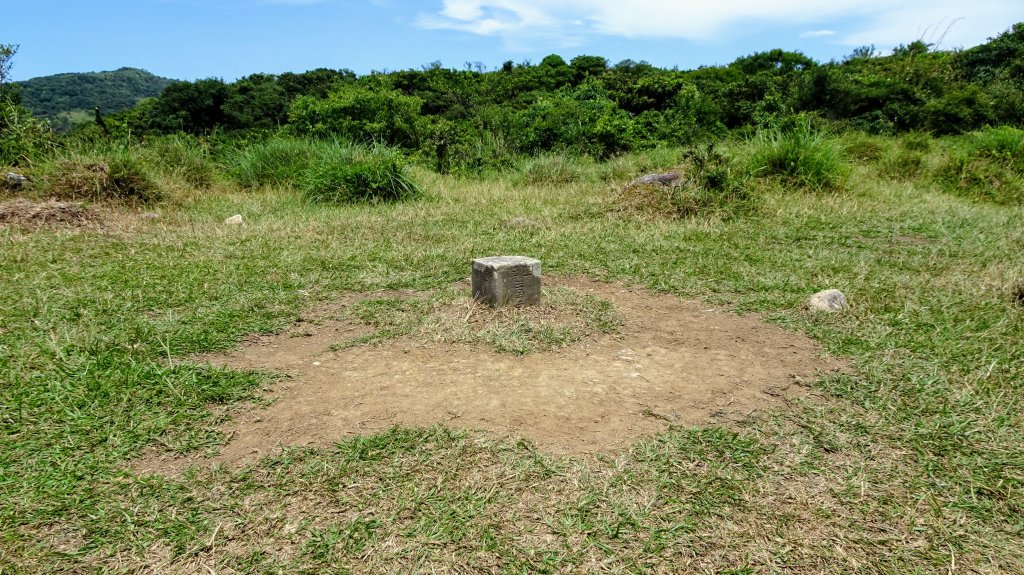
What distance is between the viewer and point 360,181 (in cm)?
762

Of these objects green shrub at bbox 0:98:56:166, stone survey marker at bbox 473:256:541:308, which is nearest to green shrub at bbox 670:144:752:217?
stone survey marker at bbox 473:256:541:308

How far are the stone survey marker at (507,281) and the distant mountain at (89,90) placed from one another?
37.7 metres

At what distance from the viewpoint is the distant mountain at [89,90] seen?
3753 centimetres

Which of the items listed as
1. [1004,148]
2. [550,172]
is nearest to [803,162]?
[550,172]

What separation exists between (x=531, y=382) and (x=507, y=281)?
799 mm

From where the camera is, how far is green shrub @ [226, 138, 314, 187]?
28.5 ft

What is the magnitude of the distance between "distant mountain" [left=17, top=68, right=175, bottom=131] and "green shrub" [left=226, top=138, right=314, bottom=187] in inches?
1215

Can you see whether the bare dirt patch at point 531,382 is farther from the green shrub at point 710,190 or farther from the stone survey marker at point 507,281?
the green shrub at point 710,190

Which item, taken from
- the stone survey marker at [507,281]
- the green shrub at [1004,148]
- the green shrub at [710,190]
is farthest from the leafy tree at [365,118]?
the green shrub at [1004,148]

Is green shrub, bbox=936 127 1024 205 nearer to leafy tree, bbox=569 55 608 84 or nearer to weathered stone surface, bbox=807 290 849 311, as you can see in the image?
weathered stone surface, bbox=807 290 849 311

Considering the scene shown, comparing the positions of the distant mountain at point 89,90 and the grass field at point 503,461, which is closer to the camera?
the grass field at point 503,461

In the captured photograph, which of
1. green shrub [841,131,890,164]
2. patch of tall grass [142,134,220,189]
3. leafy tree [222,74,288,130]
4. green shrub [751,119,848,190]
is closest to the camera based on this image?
green shrub [751,119,848,190]

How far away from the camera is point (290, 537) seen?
5.82 ft

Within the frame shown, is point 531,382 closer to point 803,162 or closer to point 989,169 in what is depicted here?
point 803,162
